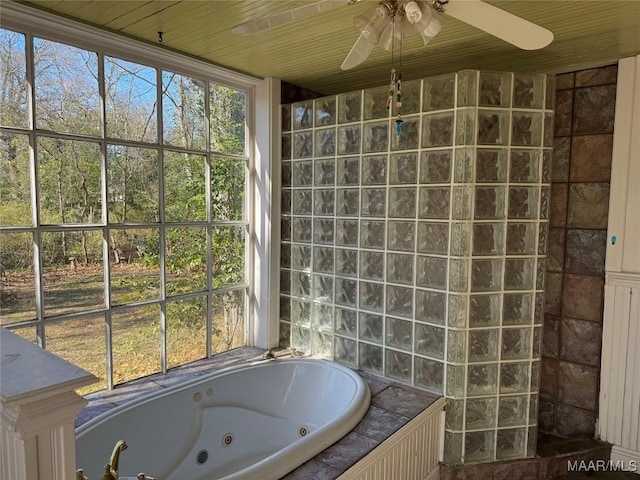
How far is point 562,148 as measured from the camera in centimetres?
244

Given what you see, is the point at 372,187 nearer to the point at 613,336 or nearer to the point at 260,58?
the point at 260,58

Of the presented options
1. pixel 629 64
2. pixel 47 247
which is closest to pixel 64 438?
pixel 47 247

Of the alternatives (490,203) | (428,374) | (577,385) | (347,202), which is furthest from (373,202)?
(577,385)

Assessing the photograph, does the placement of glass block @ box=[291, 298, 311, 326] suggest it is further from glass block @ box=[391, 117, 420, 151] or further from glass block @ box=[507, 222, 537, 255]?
glass block @ box=[507, 222, 537, 255]

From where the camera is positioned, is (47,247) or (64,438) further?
(47,247)

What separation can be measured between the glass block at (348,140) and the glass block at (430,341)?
1.07m

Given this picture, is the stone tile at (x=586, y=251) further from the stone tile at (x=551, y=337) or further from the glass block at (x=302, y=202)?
the glass block at (x=302, y=202)

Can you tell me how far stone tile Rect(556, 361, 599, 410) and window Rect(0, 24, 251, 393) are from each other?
2.10 metres

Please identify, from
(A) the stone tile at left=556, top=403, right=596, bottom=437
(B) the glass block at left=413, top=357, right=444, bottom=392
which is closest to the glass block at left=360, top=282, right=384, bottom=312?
(B) the glass block at left=413, top=357, right=444, bottom=392

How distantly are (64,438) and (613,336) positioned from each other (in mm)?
2595

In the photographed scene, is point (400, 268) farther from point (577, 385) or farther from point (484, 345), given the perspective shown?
point (577, 385)

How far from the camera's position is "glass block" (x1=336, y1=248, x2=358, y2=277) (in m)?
2.47

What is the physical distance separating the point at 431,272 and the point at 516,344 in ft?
1.84

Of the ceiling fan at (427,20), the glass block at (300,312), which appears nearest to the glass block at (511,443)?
the glass block at (300,312)
